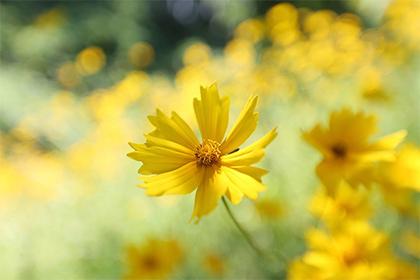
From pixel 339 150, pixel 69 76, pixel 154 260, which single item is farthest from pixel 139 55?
pixel 339 150

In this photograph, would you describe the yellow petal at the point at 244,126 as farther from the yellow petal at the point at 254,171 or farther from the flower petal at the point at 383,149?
the flower petal at the point at 383,149

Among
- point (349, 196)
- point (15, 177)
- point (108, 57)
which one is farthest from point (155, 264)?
point (108, 57)

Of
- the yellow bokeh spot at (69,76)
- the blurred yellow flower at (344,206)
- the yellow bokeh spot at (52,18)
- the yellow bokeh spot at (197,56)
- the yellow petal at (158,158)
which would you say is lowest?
the yellow petal at (158,158)

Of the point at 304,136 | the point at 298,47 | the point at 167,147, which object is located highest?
the point at 298,47

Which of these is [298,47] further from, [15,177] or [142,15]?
[142,15]

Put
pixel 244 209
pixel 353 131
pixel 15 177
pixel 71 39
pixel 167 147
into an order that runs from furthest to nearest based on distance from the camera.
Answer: pixel 71 39 → pixel 15 177 → pixel 244 209 → pixel 353 131 → pixel 167 147

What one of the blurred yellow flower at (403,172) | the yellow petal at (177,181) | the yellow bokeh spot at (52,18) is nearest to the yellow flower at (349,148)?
the blurred yellow flower at (403,172)
